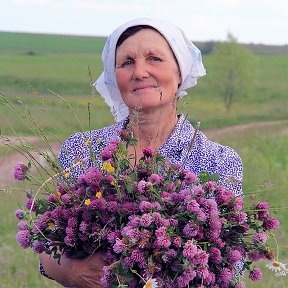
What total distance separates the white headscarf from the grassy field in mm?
79

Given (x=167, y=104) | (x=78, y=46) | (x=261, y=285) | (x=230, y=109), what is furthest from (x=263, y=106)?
(x=78, y=46)

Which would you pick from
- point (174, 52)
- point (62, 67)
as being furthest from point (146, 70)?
point (62, 67)

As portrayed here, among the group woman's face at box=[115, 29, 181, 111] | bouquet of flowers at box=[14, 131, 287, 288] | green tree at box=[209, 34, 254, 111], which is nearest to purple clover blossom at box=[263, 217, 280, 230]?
bouquet of flowers at box=[14, 131, 287, 288]

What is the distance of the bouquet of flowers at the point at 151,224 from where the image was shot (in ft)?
7.46

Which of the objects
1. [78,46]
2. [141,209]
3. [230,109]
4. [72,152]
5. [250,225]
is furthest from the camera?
[78,46]

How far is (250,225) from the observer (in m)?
2.44

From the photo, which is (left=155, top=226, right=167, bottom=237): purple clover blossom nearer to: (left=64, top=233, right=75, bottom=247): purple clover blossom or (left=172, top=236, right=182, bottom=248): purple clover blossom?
(left=172, top=236, right=182, bottom=248): purple clover blossom

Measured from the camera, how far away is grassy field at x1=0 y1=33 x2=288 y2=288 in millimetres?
3121

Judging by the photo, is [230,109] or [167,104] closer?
[167,104]

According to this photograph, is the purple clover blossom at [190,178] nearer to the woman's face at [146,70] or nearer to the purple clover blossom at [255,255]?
the purple clover blossom at [255,255]

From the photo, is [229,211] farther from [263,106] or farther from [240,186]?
[263,106]

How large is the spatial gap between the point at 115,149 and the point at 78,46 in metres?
78.0

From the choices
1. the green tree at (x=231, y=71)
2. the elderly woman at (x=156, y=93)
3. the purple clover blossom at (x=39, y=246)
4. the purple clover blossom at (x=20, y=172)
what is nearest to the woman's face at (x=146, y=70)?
the elderly woman at (x=156, y=93)

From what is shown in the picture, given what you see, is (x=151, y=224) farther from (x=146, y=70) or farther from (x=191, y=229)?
(x=146, y=70)
